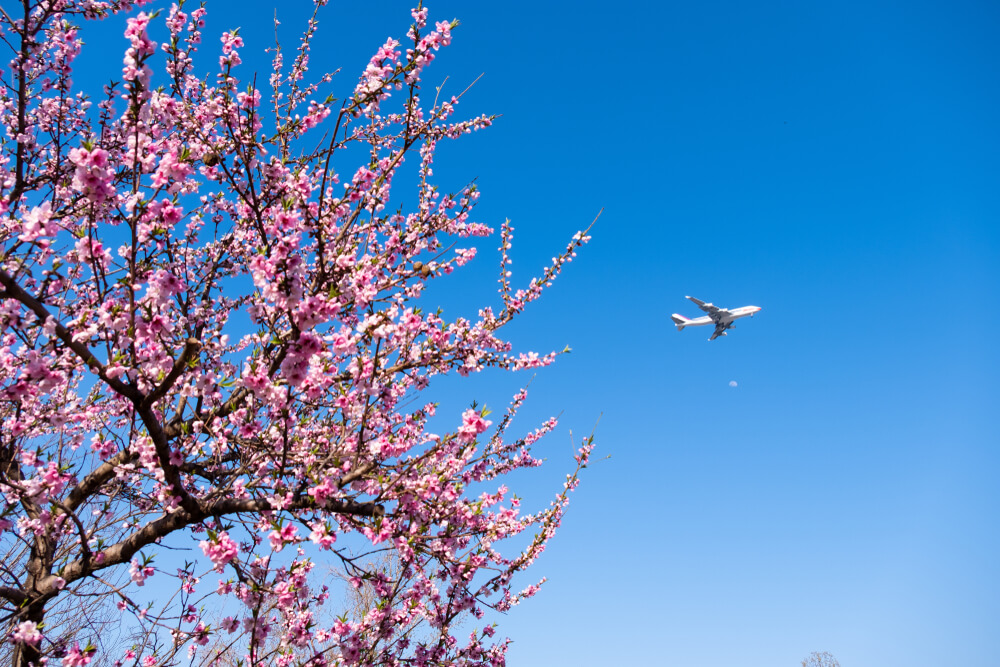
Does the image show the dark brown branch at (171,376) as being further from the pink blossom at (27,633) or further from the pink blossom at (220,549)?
the pink blossom at (27,633)

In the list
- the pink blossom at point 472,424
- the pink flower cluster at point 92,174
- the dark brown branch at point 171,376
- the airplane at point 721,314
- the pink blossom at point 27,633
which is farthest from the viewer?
the airplane at point 721,314

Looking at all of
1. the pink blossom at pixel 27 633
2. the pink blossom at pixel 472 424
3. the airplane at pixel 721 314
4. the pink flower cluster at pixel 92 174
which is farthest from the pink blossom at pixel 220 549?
the airplane at pixel 721 314

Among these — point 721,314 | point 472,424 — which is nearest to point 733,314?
point 721,314

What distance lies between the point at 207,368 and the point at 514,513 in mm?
3237

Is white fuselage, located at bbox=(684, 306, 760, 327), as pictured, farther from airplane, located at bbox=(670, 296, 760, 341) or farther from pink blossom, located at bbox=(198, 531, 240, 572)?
pink blossom, located at bbox=(198, 531, 240, 572)

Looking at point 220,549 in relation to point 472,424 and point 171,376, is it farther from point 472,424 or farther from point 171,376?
point 472,424

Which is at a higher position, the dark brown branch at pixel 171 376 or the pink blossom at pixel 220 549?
the dark brown branch at pixel 171 376

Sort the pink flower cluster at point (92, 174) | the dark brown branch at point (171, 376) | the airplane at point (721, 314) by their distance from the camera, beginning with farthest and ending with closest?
the airplane at point (721, 314)
the dark brown branch at point (171, 376)
the pink flower cluster at point (92, 174)

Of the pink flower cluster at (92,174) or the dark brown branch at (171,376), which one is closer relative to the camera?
the pink flower cluster at (92,174)

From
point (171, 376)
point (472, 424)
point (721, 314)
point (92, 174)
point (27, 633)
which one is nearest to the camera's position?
point (92, 174)

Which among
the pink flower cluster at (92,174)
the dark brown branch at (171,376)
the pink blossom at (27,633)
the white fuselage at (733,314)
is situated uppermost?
the white fuselage at (733,314)

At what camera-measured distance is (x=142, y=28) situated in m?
3.41

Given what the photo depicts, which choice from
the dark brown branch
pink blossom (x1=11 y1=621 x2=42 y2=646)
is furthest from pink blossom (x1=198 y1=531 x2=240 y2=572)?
pink blossom (x1=11 y1=621 x2=42 y2=646)

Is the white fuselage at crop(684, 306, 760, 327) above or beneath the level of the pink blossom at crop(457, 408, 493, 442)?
above
